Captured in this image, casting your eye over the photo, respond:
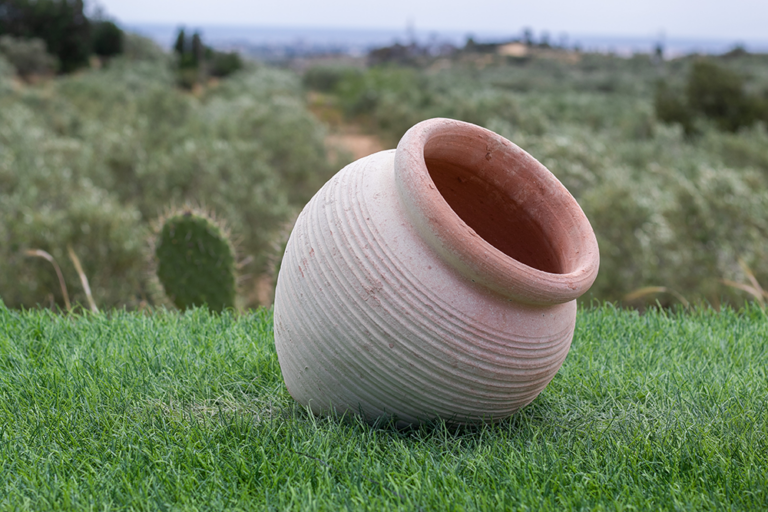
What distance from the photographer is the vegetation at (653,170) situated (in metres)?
8.01

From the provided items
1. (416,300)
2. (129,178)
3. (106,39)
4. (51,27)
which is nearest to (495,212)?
(416,300)

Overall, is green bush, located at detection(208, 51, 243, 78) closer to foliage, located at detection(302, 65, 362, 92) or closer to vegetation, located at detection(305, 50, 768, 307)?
foliage, located at detection(302, 65, 362, 92)

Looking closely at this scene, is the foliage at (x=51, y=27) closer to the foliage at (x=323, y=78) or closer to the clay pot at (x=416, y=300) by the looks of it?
the foliage at (x=323, y=78)

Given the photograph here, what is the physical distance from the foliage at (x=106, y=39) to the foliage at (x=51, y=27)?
1.79m

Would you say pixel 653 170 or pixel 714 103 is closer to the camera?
pixel 653 170

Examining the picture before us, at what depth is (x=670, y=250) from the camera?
26.9 feet

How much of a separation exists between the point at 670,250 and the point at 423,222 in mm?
7156

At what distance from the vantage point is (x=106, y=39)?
35.0m

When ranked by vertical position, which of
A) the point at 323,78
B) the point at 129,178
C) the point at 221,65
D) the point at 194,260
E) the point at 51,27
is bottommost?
the point at 129,178

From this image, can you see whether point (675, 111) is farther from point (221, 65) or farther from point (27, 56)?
point (27, 56)

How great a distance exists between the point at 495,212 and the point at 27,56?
31161 mm

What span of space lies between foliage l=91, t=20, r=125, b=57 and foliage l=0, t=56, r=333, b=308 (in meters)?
18.0

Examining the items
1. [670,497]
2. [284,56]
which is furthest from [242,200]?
[284,56]

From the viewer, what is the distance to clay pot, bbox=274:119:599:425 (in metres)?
2.10
